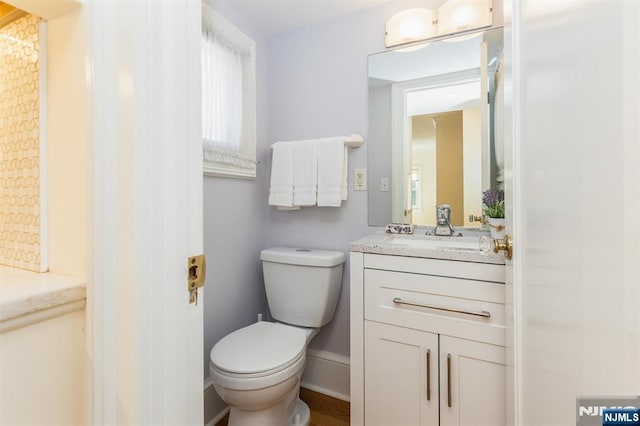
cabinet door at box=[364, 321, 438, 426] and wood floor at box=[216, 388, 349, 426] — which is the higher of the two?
cabinet door at box=[364, 321, 438, 426]

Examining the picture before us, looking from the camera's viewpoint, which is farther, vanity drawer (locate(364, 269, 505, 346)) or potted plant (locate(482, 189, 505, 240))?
potted plant (locate(482, 189, 505, 240))

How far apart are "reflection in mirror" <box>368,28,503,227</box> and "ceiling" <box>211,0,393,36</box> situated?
0.30 meters

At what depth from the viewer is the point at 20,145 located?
590 mm

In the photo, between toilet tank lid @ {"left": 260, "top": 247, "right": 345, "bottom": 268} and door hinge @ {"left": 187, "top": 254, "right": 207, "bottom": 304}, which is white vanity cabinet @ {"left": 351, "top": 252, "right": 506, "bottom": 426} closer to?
toilet tank lid @ {"left": 260, "top": 247, "right": 345, "bottom": 268}

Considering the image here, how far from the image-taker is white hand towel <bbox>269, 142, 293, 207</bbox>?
68.4 inches

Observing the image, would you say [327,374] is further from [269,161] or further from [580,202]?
[580,202]

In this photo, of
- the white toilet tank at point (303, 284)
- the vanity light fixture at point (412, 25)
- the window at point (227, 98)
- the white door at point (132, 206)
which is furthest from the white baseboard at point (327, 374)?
the vanity light fixture at point (412, 25)

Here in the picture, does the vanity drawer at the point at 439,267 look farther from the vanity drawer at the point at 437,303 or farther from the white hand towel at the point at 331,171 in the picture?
the white hand towel at the point at 331,171

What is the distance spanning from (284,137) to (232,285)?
964mm

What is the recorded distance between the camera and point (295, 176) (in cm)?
174

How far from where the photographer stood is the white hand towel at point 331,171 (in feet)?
5.43

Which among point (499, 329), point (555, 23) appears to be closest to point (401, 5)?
point (555, 23)

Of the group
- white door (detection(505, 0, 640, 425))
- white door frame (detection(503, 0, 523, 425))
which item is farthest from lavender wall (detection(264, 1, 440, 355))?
white door (detection(505, 0, 640, 425))

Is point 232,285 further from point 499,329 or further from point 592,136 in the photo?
point 592,136
